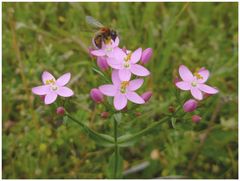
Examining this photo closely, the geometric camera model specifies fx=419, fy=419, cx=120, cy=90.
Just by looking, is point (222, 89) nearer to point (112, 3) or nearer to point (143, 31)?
point (143, 31)

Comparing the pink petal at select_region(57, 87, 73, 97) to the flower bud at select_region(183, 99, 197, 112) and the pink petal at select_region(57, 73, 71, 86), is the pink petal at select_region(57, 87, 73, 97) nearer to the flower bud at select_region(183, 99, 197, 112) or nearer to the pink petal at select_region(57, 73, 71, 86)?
the pink petal at select_region(57, 73, 71, 86)

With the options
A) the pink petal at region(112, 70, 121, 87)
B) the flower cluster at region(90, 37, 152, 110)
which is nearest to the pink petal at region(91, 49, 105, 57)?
the flower cluster at region(90, 37, 152, 110)

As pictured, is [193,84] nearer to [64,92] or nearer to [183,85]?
[183,85]

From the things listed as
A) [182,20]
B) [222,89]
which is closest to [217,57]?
[222,89]

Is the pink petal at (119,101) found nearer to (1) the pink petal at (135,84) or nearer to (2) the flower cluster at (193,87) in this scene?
(1) the pink petal at (135,84)

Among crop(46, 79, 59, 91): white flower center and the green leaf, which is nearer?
crop(46, 79, 59, 91): white flower center

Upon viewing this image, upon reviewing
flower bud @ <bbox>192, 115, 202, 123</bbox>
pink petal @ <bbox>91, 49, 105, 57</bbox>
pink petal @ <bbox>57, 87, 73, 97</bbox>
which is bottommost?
flower bud @ <bbox>192, 115, 202, 123</bbox>

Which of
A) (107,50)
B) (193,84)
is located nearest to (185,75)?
(193,84)

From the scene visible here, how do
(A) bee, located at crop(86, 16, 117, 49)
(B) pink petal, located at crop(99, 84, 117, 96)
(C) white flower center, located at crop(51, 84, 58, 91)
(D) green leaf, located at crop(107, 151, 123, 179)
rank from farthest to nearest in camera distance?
(D) green leaf, located at crop(107, 151, 123, 179) → (A) bee, located at crop(86, 16, 117, 49) → (C) white flower center, located at crop(51, 84, 58, 91) → (B) pink petal, located at crop(99, 84, 117, 96)
